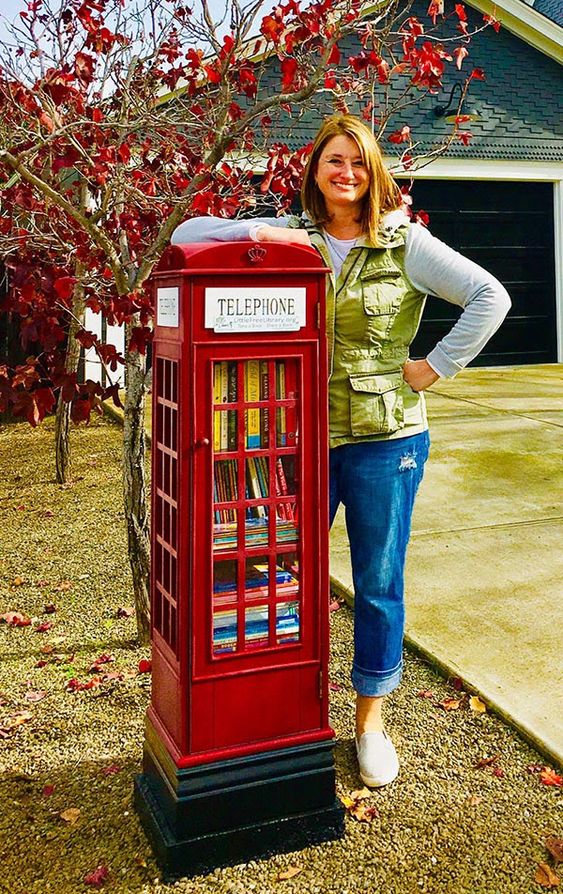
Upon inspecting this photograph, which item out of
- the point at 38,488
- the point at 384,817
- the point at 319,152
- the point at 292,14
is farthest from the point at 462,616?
the point at 38,488

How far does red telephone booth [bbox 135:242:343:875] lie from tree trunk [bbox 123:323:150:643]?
1.10 meters

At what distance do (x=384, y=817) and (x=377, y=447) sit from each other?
111 cm

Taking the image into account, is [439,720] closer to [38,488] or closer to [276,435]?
[276,435]

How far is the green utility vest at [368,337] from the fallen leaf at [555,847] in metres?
1.24

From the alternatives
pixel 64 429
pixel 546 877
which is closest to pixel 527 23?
pixel 64 429

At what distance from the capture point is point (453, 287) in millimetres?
2643

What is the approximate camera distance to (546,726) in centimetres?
313

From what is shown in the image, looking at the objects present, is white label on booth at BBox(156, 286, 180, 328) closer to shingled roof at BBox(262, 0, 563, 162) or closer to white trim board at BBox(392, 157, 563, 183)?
white trim board at BBox(392, 157, 563, 183)

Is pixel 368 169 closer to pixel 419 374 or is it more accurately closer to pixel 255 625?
pixel 419 374

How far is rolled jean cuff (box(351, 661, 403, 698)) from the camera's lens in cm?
289

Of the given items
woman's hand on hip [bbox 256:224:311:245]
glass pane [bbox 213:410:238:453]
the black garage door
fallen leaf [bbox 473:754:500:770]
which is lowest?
fallen leaf [bbox 473:754:500:770]

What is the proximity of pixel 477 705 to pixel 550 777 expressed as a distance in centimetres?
48

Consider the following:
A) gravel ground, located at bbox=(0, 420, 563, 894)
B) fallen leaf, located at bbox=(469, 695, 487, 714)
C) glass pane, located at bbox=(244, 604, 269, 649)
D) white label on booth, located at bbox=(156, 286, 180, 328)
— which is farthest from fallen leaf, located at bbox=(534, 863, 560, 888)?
white label on booth, located at bbox=(156, 286, 180, 328)

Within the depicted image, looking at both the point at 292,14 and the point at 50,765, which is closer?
the point at 50,765
